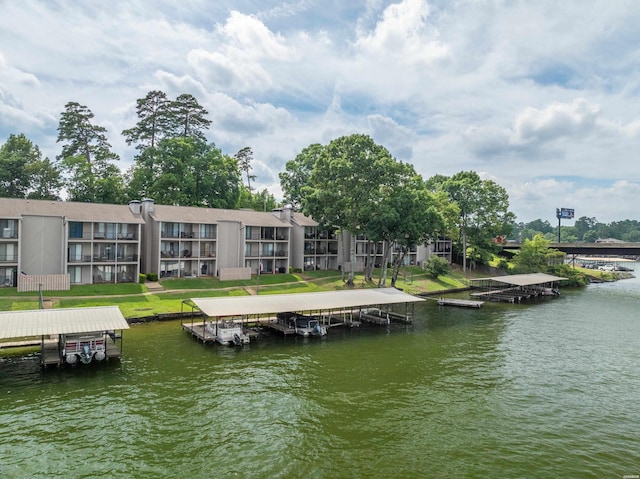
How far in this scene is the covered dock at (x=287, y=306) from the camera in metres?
37.1

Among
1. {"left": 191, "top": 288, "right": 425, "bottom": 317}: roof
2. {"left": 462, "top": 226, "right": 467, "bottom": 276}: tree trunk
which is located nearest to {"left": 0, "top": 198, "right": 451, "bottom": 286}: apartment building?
{"left": 191, "top": 288, "right": 425, "bottom": 317}: roof

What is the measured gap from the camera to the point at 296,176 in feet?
304

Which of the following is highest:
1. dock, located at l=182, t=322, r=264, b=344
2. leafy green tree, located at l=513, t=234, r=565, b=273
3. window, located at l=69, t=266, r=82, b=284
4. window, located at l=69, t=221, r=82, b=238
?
window, located at l=69, t=221, r=82, b=238

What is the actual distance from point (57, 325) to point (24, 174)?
185 feet

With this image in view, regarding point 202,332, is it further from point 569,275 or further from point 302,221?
point 569,275

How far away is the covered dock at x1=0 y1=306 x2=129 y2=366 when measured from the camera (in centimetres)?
2762

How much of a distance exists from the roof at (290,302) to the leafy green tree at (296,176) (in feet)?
152

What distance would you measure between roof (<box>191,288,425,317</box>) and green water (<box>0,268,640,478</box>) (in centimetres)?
288

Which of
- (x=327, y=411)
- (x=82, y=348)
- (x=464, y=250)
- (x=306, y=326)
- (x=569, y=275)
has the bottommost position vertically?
(x=327, y=411)

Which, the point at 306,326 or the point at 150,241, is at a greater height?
the point at 150,241

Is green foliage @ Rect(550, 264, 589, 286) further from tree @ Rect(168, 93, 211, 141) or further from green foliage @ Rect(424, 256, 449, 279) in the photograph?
tree @ Rect(168, 93, 211, 141)

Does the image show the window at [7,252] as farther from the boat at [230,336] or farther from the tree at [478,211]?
the tree at [478,211]

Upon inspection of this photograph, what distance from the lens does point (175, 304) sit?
47750 millimetres

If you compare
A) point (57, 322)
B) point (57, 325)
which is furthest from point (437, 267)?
point (57, 325)
